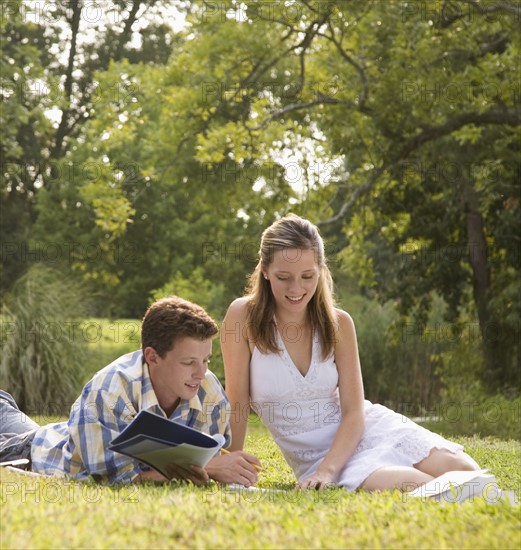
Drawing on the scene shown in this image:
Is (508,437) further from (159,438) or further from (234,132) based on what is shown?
(159,438)

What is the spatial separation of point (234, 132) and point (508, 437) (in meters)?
5.64

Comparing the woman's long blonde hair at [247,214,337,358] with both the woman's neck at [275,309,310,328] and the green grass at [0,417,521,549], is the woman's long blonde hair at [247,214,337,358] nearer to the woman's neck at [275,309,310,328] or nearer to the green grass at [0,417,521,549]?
the woman's neck at [275,309,310,328]

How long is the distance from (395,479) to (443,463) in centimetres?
29

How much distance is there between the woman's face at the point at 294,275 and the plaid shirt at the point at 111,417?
64 cm

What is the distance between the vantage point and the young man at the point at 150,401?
4418mm

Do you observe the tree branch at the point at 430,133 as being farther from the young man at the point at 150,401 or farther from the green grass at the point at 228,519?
the green grass at the point at 228,519

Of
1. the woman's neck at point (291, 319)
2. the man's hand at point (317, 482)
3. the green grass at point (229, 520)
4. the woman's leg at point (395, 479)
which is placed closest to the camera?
the green grass at point (229, 520)

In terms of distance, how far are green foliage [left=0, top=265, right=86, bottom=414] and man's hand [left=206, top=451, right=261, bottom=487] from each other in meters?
7.86

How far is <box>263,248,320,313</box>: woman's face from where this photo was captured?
505 cm

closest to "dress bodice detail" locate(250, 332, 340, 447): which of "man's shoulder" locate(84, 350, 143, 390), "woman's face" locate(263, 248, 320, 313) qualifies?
"woman's face" locate(263, 248, 320, 313)

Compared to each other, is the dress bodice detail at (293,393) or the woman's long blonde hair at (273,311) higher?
the woman's long blonde hair at (273,311)

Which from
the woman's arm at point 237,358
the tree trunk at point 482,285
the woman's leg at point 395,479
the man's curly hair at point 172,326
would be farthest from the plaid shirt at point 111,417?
the tree trunk at point 482,285

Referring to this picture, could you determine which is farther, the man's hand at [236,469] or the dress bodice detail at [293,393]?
the dress bodice detail at [293,393]

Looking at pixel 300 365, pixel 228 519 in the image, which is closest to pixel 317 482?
pixel 300 365
